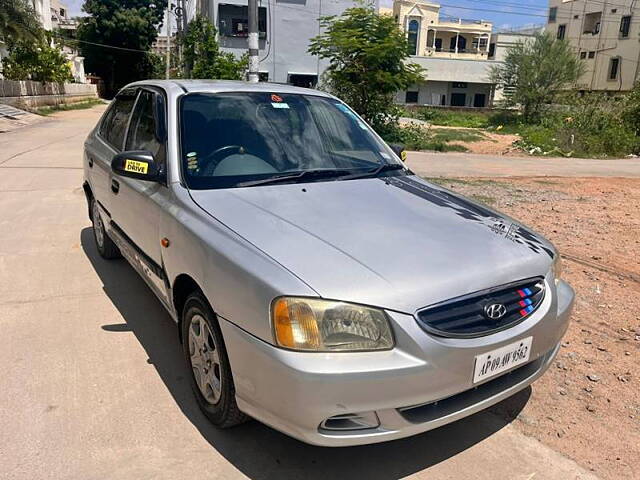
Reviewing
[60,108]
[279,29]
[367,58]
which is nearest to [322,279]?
[367,58]

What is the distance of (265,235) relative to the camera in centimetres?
255

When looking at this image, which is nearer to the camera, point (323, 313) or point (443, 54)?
point (323, 313)

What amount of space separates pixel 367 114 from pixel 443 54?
5484cm

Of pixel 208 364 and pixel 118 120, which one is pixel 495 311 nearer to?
pixel 208 364

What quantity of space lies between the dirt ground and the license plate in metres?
0.64

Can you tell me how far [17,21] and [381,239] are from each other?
2652cm

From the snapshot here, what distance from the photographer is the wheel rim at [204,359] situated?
2.70m

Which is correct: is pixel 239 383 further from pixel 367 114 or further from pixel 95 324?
pixel 367 114

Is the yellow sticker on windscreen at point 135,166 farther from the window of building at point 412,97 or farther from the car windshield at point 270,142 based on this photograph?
the window of building at point 412,97

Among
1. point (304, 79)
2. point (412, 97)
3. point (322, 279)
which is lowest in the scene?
point (322, 279)

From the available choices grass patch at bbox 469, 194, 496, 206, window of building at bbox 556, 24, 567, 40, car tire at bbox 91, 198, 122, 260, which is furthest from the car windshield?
window of building at bbox 556, 24, 567, 40

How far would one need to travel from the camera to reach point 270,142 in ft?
11.7

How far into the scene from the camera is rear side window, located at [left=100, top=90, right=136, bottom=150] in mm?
4461

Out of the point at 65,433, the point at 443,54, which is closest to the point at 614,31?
the point at 443,54
